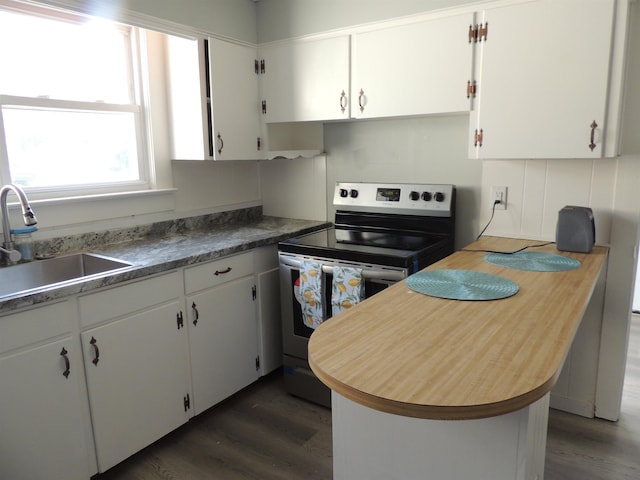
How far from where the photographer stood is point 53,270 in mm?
2170

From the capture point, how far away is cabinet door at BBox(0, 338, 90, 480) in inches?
64.2

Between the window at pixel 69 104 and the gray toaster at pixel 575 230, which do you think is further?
the window at pixel 69 104

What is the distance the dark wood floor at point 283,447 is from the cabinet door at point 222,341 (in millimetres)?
147

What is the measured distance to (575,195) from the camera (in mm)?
2266

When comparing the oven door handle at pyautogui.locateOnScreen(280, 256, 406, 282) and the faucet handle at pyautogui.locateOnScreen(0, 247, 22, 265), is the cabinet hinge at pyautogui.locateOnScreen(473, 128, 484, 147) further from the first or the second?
the faucet handle at pyautogui.locateOnScreen(0, 247, 22, 265)

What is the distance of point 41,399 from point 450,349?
4.80 ft

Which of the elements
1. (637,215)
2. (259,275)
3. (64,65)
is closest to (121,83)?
(64,65)

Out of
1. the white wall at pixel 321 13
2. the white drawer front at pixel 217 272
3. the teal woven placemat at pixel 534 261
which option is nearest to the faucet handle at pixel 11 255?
the white drawer front at pixel 217 272

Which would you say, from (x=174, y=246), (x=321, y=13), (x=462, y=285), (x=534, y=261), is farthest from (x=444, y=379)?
(x=321, y=13)

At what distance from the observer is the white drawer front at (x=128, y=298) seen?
1.84 m

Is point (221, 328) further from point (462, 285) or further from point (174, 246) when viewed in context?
point (462, 285)

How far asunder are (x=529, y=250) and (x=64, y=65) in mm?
2421

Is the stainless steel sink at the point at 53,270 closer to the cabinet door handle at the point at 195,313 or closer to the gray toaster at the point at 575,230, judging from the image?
the cabinet door handle at the point at 195,313

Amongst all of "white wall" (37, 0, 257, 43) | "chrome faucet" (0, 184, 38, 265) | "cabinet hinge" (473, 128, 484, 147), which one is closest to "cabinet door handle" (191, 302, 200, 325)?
"chrome faucet" (0, 184, 38, 265)
